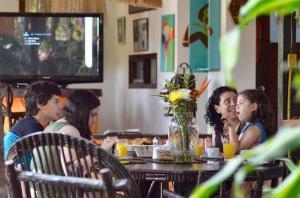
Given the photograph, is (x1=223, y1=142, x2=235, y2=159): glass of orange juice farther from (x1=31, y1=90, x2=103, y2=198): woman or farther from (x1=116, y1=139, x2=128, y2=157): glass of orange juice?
(x1=31, y1=90, x2=103, y2=198): woman

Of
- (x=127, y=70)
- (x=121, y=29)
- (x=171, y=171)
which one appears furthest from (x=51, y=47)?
(x=171, y=171)

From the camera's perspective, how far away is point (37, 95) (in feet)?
15.5

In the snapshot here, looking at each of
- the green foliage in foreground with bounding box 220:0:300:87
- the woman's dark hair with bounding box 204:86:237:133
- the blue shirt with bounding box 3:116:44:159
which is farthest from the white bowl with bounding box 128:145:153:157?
the green foliage in foreground with bounding box 220:0:300:87

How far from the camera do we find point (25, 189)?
2.13 metres

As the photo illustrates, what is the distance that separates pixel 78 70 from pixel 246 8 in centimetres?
867

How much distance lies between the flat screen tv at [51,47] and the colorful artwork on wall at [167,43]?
3.06 feet

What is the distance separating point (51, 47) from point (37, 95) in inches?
183

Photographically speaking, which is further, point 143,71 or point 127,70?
point 127,70

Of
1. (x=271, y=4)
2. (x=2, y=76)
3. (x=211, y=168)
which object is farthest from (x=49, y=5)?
(x=271, y=4)

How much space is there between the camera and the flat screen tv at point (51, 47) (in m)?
9.01

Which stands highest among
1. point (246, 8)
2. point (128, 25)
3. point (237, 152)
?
point (128, 25)

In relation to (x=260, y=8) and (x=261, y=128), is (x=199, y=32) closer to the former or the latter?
(x=261, y=128)

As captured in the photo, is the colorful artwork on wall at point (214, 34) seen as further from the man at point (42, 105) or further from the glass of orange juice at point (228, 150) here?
the glass of orange juice at point (228, 150)

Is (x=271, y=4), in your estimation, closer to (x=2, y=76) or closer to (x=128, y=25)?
(x=2, y=76)
